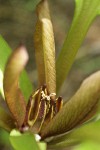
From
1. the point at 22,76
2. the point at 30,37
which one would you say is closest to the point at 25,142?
the point at 22,76

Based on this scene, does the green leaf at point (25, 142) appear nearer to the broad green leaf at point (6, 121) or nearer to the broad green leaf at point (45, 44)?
the broad green leaf at point (6, 121)

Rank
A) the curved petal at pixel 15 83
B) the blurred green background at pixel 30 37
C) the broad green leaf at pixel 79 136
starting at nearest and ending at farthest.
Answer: the curved petal at pixel 15 83
the broad green leaf at pixel 79 136
the blurred green background at pixel 30 37

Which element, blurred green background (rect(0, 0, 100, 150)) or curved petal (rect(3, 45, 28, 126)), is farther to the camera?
blurred green background (rect(0, 0, 100, 150))

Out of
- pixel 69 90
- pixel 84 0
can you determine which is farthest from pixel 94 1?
pixel 69 90

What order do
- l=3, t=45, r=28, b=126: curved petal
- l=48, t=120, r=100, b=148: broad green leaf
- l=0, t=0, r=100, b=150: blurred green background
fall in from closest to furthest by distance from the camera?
l=3, t=45, r=28, b=126: curved petal < l=48, t=120, r=100, b=148: broad green leaf < l=0, t=0, r=100, b=150: blurred green background

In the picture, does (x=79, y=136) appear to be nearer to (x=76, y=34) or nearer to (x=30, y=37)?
(x=76, y=34)

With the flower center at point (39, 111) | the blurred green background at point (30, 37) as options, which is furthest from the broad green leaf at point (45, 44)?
the blurred green background at point (30, 37)

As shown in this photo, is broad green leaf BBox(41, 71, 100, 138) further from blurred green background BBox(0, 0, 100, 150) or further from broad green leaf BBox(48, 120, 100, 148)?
blurred green background BBox(0, 0, 100, 150)

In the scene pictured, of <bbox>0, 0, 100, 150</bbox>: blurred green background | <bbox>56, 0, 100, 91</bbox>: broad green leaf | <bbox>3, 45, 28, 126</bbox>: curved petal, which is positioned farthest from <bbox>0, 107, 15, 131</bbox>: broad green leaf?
<bbox>0, 0, 100, 150</bbox>: blurred green background
